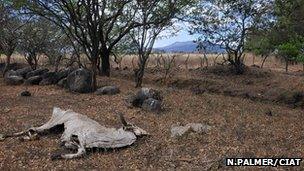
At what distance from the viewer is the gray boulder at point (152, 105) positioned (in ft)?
49.9

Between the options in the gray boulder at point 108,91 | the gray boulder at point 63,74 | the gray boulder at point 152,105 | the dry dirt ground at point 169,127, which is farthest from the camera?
the gray boulder at point 63,74

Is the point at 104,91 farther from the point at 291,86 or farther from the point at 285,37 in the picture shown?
the point at 285,37

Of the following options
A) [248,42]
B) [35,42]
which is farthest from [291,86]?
[35,42]

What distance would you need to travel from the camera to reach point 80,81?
2056 cm

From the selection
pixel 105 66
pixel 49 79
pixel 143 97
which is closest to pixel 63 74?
pixel 49 79

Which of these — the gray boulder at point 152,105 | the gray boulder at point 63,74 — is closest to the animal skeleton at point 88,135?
the gray boulder at point 152,105

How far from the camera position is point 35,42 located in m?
33.0

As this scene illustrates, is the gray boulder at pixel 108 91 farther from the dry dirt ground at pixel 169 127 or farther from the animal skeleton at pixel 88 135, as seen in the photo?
the animal skeleton at pixel 88 135

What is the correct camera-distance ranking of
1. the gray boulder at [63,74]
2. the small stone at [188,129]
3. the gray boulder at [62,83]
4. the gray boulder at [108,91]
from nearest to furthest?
1. the small stone at [188,129]
2. the gray boulder at [108,91]
3. the gray boulder at [62,83]
4. the gray boulder at [63,74]

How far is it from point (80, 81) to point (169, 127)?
29.1ft

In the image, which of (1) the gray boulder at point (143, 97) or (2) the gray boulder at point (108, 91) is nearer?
(1) the gray boulder at point (143, 97)

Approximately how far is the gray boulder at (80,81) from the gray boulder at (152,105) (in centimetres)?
548

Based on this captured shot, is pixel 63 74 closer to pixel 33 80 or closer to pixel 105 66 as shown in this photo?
pixel 33 80

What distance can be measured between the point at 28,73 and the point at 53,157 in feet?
52.8
